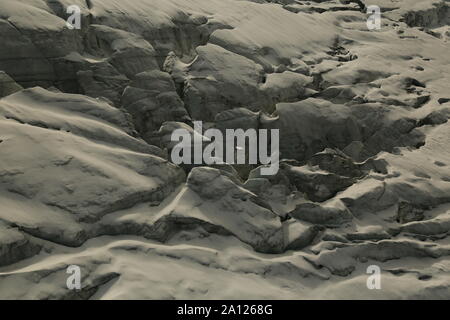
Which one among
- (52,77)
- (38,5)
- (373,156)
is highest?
(38,5)

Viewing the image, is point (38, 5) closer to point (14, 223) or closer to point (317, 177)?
point (14, 223)

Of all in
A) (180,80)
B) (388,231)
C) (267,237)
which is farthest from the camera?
(180,80)

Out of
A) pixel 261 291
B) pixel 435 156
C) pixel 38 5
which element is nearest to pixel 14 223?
pixel 261 291

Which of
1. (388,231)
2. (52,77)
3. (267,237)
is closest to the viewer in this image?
(267,237)

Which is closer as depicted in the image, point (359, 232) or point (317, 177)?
point (359, 232)
